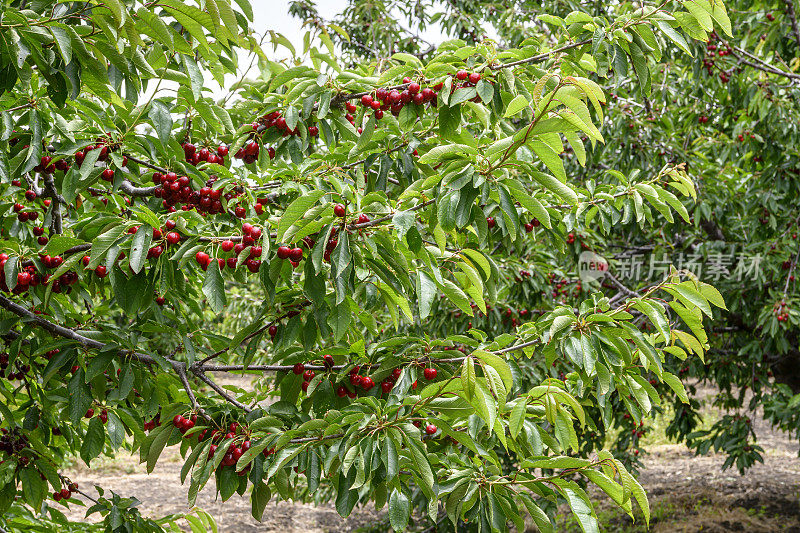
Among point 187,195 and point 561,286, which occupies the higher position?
point 187,195

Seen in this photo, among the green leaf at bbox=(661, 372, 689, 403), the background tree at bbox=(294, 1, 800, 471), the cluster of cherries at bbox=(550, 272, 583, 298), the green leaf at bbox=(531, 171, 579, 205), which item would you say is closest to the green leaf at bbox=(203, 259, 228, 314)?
the green leaf at bbox=(531, 171, 579, 205)

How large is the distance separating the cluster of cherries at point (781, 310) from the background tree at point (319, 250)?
84.3 inches

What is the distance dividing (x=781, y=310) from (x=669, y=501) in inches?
155

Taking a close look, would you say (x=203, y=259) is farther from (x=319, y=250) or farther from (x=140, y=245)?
(x=319, y=250)

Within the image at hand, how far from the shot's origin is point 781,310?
409 centimetres

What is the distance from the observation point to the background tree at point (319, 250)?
1.51m

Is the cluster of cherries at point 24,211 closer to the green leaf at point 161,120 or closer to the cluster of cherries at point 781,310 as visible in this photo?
the green leaf at point 161,120

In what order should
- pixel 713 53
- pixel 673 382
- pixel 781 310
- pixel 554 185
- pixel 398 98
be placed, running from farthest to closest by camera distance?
1. pixel 713 53
2. pixel 781 310
3. pixel 673 382
4. pixel 398 98
5. pixel 554 185

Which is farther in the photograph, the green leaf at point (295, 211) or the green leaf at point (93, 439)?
the green leaf at point (93, 439)

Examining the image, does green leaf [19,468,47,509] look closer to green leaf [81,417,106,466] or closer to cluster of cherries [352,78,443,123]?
green leaf [81,417,106,466]

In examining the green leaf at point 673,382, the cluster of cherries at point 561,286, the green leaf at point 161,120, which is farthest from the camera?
the cluster of cherries at point 561,286

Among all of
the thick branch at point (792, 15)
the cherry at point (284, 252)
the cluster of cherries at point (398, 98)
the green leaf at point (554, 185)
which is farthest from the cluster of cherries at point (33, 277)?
the thick branch at point (792, 15)

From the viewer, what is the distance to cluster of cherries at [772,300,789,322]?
13.4 ft

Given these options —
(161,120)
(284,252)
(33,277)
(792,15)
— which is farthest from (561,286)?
(33,277)
